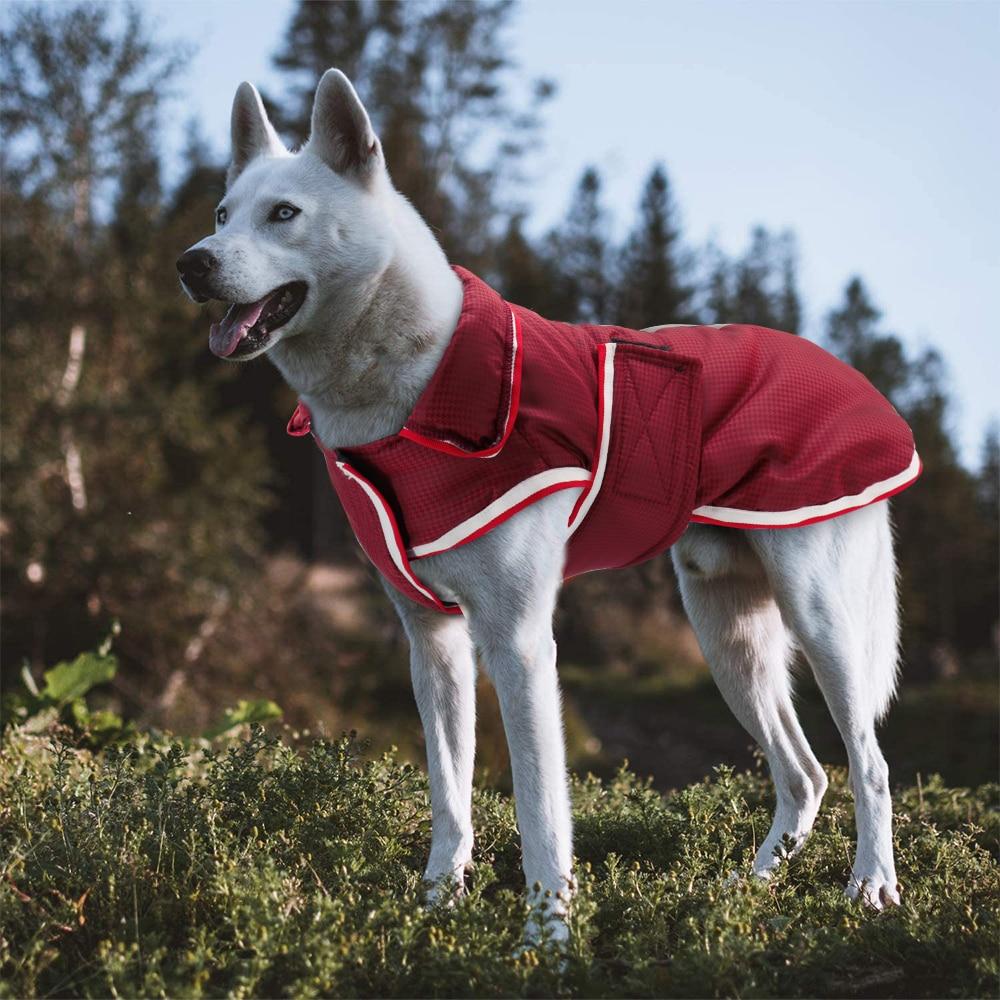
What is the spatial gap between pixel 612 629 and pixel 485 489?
1953 cm

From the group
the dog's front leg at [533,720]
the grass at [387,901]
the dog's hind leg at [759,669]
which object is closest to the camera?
the grass at [387,901]

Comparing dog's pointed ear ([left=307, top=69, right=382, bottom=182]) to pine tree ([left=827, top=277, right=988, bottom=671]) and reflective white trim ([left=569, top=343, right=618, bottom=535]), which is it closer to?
reflective white trim ([left=569, top=343, right=618, bottom=535])

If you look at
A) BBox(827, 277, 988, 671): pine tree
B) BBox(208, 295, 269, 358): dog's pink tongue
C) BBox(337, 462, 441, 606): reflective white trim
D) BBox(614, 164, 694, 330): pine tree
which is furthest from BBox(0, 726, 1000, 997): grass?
BBox(614, 164, 694, 330): pine tree

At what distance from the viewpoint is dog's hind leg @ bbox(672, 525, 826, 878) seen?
14.6 ft

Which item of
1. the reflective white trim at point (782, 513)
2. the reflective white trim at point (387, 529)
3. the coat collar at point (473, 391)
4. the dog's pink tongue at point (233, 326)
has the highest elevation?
the dog's pink tongue at point (233, 326)

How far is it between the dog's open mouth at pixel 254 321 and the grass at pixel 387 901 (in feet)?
5.12

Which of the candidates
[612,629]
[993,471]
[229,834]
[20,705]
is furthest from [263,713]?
[993,471]

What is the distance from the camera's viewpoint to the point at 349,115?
3723 mm

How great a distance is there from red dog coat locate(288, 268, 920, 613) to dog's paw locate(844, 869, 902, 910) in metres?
1.23

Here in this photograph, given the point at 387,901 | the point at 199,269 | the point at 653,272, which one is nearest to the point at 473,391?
the point at 199,269

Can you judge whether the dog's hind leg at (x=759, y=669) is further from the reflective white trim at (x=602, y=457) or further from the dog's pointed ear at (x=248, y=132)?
the dog's pointed ear at (x=248, y=132)

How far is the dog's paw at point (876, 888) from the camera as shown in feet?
12.4

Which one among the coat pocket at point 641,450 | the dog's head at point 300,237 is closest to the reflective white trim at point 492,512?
the coat pocket at point 641,450

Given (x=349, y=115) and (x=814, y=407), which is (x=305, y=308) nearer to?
(x=349, y=115)
